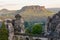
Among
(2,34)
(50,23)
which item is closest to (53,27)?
(50,23)

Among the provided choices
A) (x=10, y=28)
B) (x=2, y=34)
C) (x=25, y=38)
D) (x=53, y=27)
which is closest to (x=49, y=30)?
(x=53, y=27)

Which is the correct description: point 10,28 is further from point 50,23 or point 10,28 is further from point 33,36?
point 50,23

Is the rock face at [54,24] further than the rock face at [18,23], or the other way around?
the rock face at [18,23]

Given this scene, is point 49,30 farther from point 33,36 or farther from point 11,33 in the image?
point 11,33

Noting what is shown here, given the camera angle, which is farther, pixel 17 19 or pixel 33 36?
pixel 17 19

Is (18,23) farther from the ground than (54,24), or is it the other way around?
(18,23)

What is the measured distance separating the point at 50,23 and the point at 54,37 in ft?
16.7

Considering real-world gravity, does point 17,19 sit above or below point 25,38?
above

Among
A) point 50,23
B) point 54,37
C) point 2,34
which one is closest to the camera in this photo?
point 2,34

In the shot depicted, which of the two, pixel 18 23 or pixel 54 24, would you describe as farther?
pixel 54 24

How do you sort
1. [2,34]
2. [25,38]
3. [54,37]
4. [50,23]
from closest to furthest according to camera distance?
[2,34] → [54,37] → [25,38] → [50,23]

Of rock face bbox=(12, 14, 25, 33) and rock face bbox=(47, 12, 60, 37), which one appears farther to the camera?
rock face bbox=(12, 14, 25, 33)

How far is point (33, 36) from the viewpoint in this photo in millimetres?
37000

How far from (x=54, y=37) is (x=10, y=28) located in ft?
19.4
